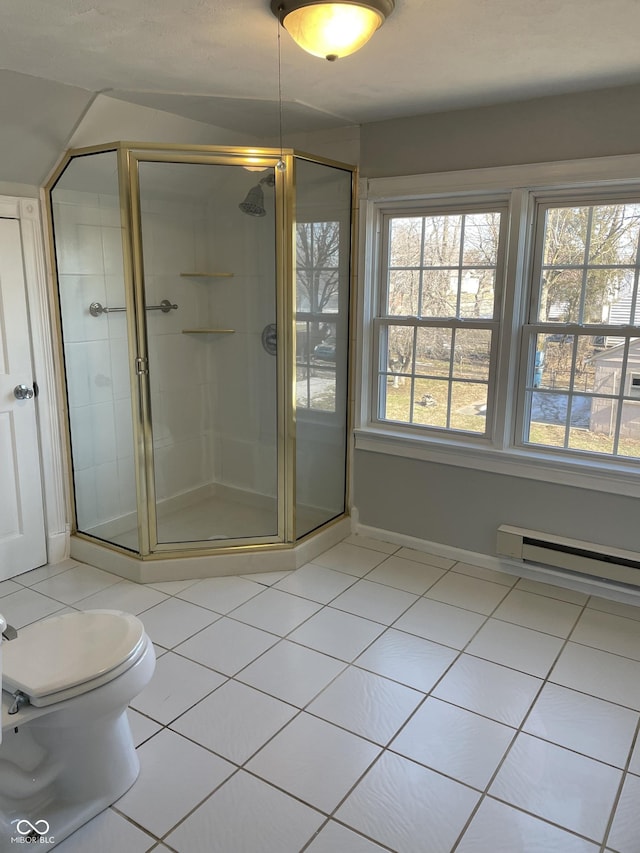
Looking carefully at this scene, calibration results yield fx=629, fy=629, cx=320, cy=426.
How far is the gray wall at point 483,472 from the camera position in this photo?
8.68 feet

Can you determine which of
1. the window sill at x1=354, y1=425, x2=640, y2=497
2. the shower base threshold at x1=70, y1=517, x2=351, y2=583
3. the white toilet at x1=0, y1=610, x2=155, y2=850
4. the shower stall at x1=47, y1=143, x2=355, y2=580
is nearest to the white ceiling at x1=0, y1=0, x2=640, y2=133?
the shower stall at x1=47, y1=143, x2=355, y2=580

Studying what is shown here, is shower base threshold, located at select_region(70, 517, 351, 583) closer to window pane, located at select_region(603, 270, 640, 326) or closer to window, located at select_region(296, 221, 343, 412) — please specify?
window, located at select_region(296, 221, 343, 412)

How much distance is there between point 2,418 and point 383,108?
2.32 m

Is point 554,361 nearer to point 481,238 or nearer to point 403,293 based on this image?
point 481,238

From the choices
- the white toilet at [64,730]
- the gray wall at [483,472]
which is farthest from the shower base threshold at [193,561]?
the white toilet at [64,730]

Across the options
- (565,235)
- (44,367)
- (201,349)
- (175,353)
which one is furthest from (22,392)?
(565,235)

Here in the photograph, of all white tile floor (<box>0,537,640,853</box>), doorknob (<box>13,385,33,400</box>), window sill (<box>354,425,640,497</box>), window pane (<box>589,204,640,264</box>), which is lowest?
white tile floor (<box>0,537,640,853</box>)

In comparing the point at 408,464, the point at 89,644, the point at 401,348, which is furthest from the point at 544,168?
the point at 89,644

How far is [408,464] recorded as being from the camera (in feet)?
11.2

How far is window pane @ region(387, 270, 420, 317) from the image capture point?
10.8ft

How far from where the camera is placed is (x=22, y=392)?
3.03 m

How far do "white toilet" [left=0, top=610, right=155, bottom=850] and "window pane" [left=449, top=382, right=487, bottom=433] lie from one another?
1.99m

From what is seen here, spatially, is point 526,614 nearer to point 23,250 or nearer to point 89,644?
point 89,644

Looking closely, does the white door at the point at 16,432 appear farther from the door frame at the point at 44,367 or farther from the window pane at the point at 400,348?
the window pane at the point at 400,348
